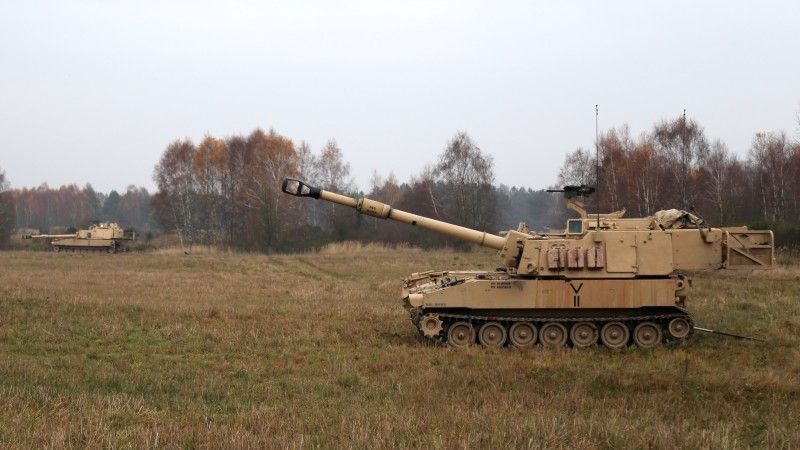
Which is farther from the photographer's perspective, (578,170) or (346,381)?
(578,170)

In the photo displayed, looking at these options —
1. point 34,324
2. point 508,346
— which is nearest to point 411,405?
point 508,346

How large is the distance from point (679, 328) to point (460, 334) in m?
3.74

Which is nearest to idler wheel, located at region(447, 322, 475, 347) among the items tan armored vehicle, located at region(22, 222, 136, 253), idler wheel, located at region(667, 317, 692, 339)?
idler wheel, located at region(667, 317, 692, 339)

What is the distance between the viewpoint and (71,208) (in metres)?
133

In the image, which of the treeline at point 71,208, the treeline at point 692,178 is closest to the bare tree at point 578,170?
the treeline at point 692,178

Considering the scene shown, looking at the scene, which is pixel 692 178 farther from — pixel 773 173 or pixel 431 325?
pixel 431 325

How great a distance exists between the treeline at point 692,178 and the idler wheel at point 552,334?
2679cm

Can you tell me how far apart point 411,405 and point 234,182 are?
5929 centimetres

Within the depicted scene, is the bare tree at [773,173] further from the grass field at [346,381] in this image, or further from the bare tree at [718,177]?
the grass field at [346,381]

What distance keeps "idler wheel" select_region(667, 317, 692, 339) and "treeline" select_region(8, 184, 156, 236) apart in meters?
117

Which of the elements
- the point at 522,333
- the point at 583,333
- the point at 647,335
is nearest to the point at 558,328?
the point at 583,333

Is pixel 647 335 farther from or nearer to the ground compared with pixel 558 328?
nearer to the ground

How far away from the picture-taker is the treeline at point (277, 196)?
5422cm

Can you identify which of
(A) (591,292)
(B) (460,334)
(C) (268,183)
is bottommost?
(B) (460,334)
